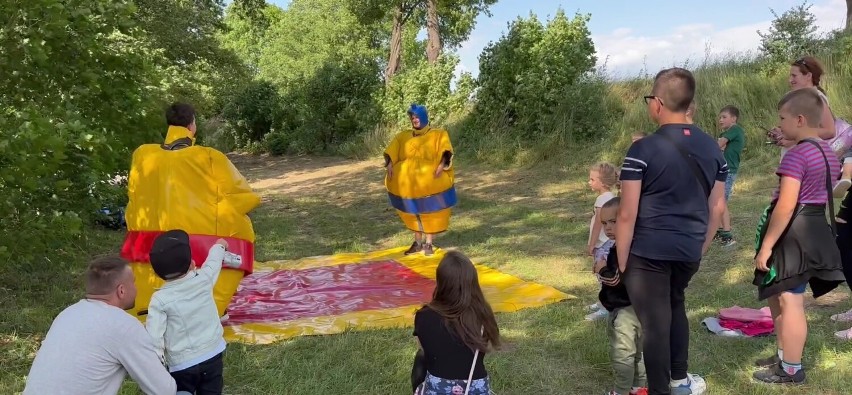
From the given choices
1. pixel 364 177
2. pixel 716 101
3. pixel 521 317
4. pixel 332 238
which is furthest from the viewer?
pixel 364 177

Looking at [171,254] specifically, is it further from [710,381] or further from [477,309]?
[710,381]

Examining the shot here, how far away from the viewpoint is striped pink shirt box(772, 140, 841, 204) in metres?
3.07

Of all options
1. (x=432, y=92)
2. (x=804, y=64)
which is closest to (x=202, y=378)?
(x=804, y=64)

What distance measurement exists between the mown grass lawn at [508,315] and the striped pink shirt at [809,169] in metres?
0.92

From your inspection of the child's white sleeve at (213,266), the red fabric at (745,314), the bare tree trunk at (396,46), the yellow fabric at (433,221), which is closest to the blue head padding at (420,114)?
the yellow fabric at (433,221)

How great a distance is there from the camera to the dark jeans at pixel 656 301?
286cm

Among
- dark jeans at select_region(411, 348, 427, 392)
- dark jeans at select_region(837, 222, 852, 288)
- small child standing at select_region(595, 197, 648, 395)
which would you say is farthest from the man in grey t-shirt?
dark jeans at select_region(837, 222, 852, 288)

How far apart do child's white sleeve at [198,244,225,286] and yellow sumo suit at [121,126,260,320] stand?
1077mm

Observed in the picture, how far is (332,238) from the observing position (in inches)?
331

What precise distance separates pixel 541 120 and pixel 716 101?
10.6 ft

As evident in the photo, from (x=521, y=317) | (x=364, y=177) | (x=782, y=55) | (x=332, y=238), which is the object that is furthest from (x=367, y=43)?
(x=521, y=317)

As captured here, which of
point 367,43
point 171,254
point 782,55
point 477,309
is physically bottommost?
point 477,309

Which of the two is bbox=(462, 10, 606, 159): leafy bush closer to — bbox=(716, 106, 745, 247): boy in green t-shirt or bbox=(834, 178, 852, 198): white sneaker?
bbox=(716, 106, 745, 247): boy in green t-shirt

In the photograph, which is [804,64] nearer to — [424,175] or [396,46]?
[424,175]
